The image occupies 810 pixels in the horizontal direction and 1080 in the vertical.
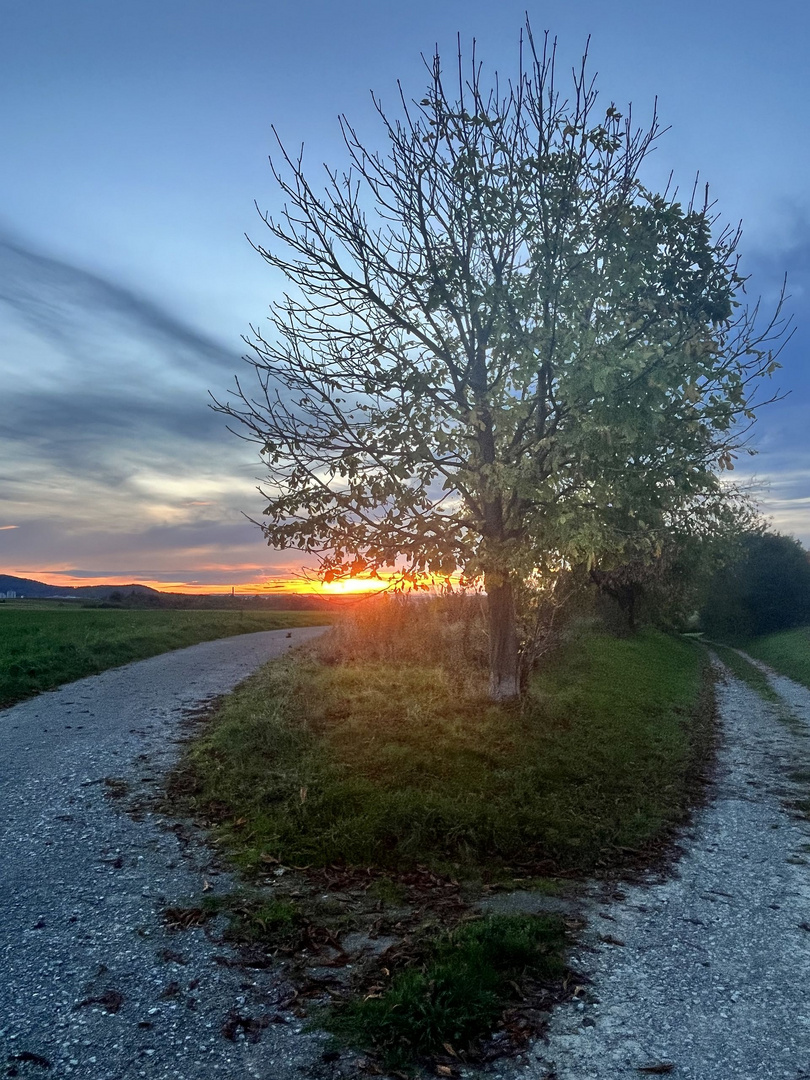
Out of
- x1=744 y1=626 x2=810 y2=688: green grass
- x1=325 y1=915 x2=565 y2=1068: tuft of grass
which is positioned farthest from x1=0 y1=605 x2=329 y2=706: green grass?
x1=744 y1=626 x2=810 y2=688: green grass

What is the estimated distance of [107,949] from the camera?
253 inches

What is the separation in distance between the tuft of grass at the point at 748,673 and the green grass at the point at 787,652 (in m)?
1.18

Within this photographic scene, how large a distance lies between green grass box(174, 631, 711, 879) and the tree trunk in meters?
0.41

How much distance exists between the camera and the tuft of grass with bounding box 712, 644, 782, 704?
27.5 metres

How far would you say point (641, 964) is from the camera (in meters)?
6.55

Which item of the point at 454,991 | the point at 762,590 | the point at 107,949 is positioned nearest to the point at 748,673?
the point at 762,590

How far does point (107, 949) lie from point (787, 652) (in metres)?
43.7

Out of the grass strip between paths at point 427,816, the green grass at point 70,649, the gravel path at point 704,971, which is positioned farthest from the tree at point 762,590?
the gravel path at point 704,971

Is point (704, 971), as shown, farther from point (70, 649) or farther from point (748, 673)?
point (748, 673)

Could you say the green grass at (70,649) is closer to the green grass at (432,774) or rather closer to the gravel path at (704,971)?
the green grass at (432,774)

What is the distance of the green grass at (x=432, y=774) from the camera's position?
942 centimetres

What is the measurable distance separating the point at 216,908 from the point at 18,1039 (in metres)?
2.34

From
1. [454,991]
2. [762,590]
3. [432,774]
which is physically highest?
[762,590]

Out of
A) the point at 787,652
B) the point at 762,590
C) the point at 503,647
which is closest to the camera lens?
the point at 503,647
